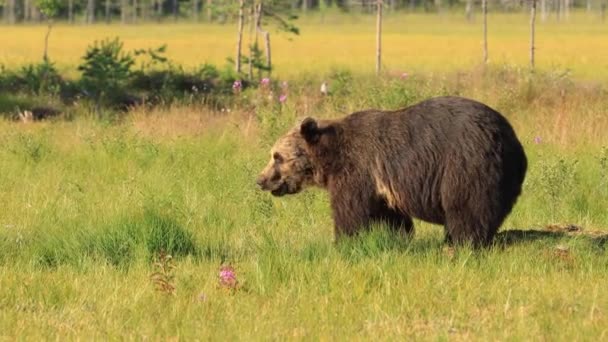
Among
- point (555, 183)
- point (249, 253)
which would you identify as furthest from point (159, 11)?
point (249, 253)

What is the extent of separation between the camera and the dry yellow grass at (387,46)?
3903cm

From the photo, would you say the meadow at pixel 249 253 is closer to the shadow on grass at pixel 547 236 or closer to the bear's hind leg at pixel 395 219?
the shadow on grass at pixel 547 236

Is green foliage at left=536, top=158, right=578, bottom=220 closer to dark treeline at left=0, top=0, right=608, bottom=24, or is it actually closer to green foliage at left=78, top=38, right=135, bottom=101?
green foliage at left=78, top=38, right=135, bottom=101

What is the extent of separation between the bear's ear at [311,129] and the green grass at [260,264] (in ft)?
2.68

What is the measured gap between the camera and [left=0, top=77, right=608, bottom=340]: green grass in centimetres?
593

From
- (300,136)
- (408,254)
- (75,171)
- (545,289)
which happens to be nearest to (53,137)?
(75,171)

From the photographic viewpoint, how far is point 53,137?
611 inches

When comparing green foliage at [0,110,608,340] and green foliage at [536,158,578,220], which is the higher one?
green foliage at [536,158,578,220]

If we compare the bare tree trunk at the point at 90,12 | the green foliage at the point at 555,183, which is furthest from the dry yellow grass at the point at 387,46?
the green foliage at the point at 555,183

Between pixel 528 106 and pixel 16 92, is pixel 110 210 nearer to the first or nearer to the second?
pixel 528 106

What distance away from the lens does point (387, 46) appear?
54656 millimetres

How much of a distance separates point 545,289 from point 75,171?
7190mm

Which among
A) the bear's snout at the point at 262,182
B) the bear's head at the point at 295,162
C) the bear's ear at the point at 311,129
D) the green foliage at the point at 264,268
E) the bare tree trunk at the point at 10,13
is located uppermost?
the bare tree trunk at the point at 10,13

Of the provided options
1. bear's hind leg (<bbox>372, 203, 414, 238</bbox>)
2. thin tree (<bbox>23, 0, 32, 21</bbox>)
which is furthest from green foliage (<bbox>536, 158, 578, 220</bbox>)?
thin tree (<bbox>23, 0, 32, 21</bbox>)
